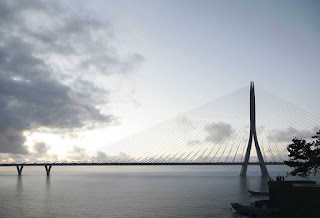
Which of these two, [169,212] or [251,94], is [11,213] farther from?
[251,94]

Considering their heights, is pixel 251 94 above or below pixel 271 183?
above

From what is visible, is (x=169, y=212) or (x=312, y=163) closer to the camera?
(x=312, y=163)

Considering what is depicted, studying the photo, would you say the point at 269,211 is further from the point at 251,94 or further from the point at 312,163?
the point at 251,94

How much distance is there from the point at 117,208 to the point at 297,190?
109 feet

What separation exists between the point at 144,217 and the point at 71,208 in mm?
17794

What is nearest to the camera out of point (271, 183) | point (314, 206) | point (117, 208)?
point (314, 206)

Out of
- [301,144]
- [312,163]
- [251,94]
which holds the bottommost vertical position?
[312,163]

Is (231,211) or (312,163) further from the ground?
(312,163)

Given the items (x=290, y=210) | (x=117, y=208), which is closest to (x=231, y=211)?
(x=290, y=210)

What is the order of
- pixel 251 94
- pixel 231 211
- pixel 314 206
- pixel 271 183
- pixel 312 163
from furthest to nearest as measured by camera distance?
pixel 251 94 → pixel 231 211 → pixel 271 183 → pixel 312 163 → pixel 314 206

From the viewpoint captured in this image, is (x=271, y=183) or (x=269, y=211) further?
(x=271, y=183)

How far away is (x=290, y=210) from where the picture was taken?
3944 centimetres

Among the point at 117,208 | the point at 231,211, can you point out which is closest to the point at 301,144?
the point at 231,211

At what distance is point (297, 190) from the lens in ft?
127
